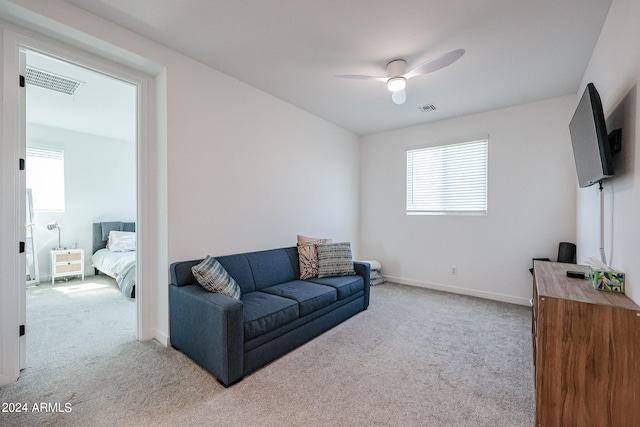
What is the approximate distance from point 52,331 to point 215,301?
2184 millimetres

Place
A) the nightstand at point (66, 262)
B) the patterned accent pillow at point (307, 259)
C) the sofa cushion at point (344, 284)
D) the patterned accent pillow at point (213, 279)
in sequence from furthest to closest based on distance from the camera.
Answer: the nightstand at point (66, 262) → the patterned accent pillow at point (307, 259) → the sofa cushion at point (344, 284) → the patterned accent pillow at point (213, 279)

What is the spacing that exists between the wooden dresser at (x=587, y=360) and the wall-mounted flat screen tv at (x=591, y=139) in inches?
30.1

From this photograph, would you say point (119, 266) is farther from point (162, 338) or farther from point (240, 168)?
point (240, 168)

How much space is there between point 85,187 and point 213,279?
4769 millimetres

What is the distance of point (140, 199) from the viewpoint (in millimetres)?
2588

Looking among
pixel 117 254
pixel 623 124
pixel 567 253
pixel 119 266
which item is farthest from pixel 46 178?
pixel 567 253

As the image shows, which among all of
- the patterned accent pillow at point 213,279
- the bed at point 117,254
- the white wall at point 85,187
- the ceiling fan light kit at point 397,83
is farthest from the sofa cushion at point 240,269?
the white wall at point 85,187

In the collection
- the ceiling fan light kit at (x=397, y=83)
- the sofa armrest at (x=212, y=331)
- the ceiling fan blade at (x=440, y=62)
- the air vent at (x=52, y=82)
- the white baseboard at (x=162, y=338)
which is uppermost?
the air vent at (x=52, y=82)

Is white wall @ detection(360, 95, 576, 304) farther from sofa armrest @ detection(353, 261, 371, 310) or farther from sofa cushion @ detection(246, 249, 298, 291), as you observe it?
sofa cushion @ detection(246, 249, 298, 291)

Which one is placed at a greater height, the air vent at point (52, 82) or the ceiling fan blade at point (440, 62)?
the air vent at point (52, 82)

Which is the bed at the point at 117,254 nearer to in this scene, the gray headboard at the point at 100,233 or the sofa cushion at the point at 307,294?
the gray headboard at the point at 100,233

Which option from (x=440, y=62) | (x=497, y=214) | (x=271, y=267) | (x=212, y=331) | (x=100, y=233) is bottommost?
(x=212, y=331)

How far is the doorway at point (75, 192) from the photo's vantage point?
2.81 meters

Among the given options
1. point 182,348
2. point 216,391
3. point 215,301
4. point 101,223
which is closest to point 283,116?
point 215,301
